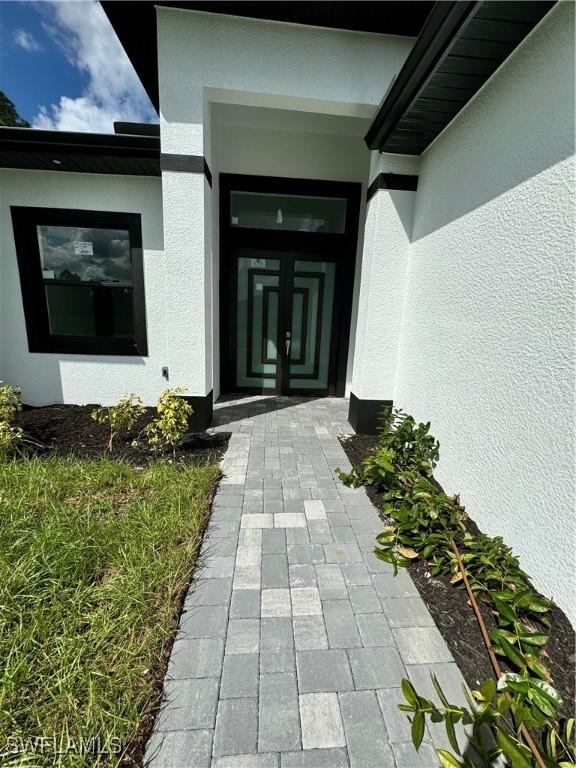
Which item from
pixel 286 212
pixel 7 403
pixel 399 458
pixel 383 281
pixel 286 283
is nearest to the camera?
pixel 399 458

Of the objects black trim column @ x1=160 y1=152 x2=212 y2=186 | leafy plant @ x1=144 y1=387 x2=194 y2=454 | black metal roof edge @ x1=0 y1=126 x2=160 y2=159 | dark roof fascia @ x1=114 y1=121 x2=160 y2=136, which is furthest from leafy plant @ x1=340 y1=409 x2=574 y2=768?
dark roof fascia @ x1=114 y1=121 x2=160 y2=136

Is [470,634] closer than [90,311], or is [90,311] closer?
[470,634]

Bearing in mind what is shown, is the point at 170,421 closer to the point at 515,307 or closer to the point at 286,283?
the point at 515,307

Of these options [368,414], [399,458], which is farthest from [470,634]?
[368,414]

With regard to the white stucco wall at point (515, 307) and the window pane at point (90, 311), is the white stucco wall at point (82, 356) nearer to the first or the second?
the window pane at point (90, 311)

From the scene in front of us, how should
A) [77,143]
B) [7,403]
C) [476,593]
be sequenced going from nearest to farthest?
[476,593] < [7,403] < [77,143]

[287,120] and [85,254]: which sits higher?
[287,120]

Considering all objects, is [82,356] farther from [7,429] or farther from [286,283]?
[286,283]

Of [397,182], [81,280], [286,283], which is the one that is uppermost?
[397,182]

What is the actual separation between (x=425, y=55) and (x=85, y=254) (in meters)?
4.29

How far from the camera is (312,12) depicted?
9.86 feet

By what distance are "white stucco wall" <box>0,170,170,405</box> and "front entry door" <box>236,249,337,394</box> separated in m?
1.29

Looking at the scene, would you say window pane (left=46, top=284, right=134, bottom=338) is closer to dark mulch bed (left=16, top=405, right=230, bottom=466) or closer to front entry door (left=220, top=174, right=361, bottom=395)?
dark mulch bed (left=16, top=405, right=230, bottom=466)

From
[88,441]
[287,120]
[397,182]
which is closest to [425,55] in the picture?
[397,182]
